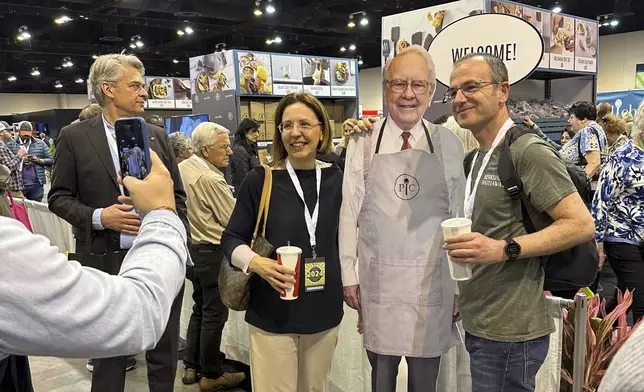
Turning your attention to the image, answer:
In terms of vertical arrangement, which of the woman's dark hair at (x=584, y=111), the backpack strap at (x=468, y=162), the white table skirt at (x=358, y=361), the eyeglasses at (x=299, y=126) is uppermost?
the woman's dark hair at (x=584, y=111)

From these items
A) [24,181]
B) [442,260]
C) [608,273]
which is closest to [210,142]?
[442,260]

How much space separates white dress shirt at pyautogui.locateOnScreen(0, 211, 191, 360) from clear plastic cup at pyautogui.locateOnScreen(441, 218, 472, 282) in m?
0.92

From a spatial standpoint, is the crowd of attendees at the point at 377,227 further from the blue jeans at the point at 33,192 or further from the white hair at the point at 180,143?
the blue jeans at the point at 33,192

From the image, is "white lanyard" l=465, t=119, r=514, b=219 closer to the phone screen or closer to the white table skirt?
the white table skirt

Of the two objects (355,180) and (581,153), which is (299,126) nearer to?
(355,180)

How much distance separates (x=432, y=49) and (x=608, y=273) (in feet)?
13.7

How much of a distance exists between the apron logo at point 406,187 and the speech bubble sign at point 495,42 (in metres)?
1.04

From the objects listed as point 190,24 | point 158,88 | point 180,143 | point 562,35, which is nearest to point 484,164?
point 180,143

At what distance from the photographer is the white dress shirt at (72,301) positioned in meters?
0.70

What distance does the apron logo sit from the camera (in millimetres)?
1895

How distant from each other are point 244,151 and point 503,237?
4646mm

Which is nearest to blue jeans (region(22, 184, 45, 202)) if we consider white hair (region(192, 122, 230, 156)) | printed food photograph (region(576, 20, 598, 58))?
white hair (region(192, 122, 230, 156))

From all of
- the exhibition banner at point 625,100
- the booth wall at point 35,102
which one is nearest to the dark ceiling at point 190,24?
the exhibition banner at point 625,100

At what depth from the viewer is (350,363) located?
281 centimetres
